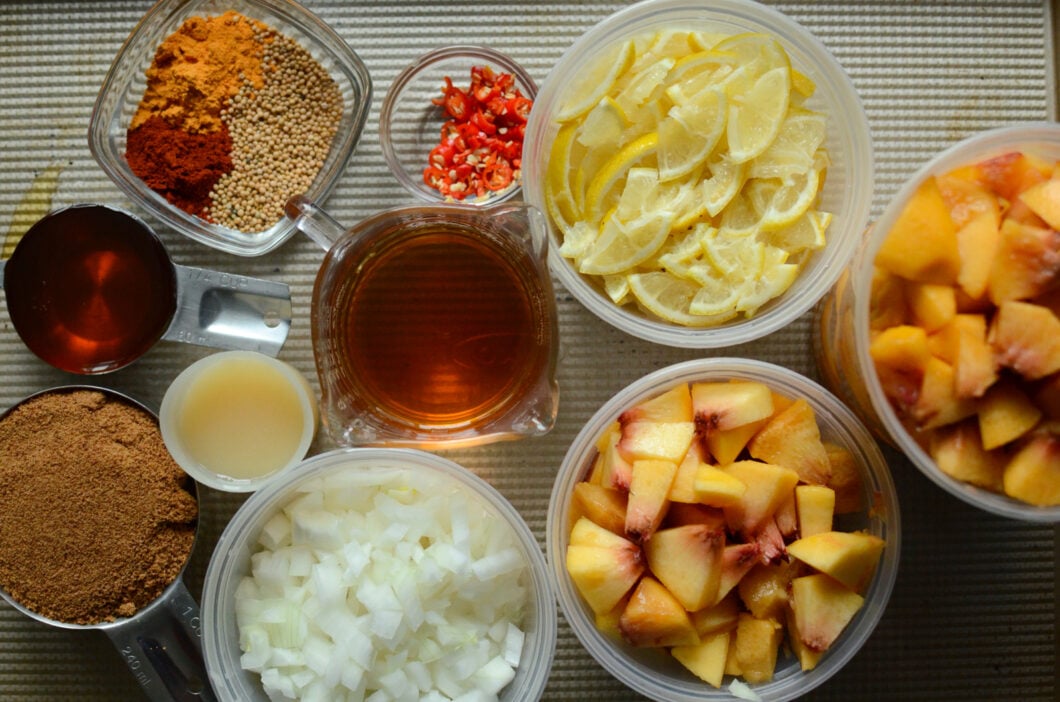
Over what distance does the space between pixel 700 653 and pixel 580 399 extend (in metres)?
0.39

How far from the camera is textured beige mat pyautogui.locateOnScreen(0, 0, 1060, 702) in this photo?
1.27 metres

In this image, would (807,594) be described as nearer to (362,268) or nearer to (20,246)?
(362,268)

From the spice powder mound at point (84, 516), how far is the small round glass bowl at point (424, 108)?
0.55 metres

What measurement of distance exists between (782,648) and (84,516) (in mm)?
991

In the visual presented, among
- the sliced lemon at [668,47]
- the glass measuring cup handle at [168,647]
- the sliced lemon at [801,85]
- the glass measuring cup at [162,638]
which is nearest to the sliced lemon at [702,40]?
the sliced lemon at [668,47]

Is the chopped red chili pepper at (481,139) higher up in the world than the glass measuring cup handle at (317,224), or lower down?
higher up

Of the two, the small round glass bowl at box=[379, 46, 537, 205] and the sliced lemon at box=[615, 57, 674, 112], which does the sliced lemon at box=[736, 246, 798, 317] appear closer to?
the sliced lemon at box=[615, 57, 674, 112]

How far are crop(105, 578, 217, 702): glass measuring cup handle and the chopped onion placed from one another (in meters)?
0.09

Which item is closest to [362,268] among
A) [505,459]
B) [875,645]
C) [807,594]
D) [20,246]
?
[505,459]

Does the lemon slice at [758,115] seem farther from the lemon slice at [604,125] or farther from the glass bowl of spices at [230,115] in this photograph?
the glass bowl of spices at [230,115]

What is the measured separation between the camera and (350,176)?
51.1 inches

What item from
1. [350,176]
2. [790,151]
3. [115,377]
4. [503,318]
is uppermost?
[790,151]

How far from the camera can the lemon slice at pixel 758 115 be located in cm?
110

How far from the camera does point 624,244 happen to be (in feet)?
3.67
